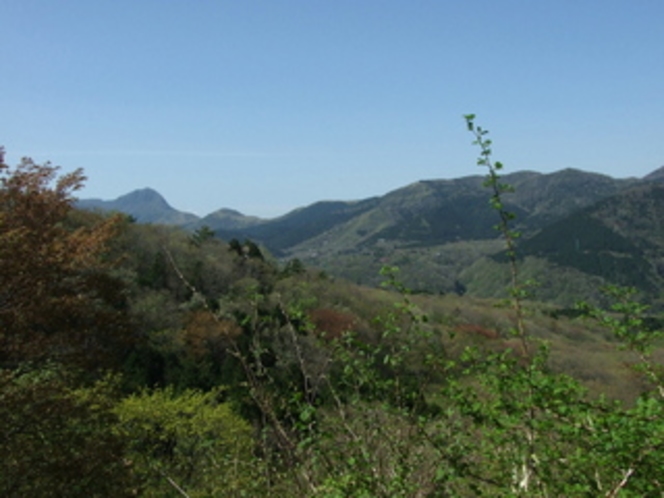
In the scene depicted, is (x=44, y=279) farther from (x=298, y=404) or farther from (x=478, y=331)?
(x=478, y=331)

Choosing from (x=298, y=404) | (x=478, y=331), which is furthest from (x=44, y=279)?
(x=478, y=331)

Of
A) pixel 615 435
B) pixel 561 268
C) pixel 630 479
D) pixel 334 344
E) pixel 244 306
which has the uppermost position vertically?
pixel 334 344

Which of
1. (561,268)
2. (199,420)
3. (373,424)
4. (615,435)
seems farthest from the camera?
(561,268)

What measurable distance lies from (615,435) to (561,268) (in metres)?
201

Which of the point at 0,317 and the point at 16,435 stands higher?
the point at 0,317

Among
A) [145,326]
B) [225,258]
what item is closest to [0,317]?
[145,326]

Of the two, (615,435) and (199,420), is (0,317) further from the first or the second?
(615,435)

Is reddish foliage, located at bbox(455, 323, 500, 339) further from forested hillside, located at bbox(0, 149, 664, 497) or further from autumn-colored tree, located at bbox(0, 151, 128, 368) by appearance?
autumn-colored tree, located at bbox(0, 151, 128, 368)

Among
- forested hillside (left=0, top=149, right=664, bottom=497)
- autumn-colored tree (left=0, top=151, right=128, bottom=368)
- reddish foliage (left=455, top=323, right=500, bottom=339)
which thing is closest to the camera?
forested hillside (left=0, top=149, right=664, bottom=497)

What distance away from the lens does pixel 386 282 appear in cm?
449

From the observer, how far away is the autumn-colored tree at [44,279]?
9.03 meters

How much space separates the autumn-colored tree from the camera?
9031 millimetres

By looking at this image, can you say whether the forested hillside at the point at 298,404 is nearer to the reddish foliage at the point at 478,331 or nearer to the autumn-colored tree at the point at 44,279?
the autumn-colored tree at the point at 44,279

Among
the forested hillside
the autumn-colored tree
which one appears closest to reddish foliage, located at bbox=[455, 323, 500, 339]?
the forested hillside
